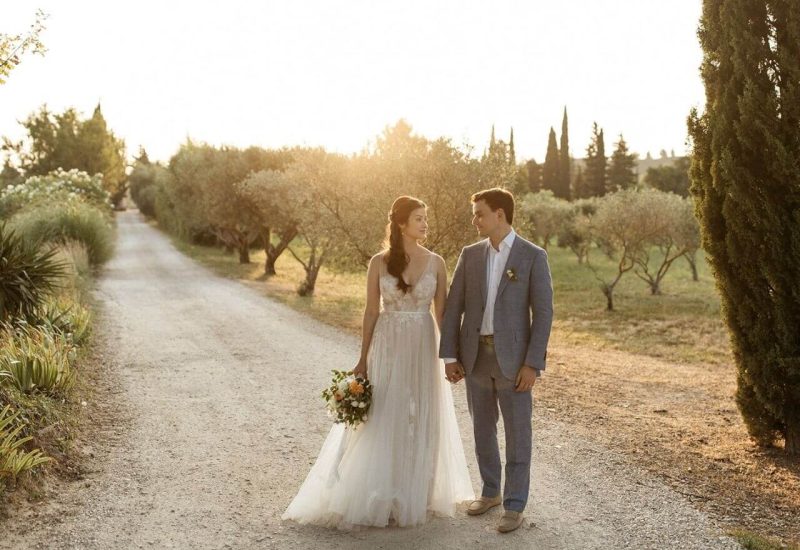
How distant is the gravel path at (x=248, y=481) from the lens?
4.48 m

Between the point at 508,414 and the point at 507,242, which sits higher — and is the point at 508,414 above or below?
below

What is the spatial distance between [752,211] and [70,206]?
86.2 feet

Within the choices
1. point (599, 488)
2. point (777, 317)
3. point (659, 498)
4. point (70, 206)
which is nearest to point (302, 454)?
point (599, 488)

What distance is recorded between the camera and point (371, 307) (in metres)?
4.77

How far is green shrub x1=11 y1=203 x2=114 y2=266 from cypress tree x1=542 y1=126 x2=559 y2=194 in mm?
46930

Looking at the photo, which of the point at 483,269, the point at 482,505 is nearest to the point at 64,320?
the point at 482,505

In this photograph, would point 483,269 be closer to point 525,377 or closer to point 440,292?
point 440,292

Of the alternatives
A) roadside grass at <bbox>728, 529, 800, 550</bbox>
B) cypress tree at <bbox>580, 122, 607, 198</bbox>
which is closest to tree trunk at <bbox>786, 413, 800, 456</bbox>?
roadside grass at <bbox>728, 529, 800, 550</bbox>

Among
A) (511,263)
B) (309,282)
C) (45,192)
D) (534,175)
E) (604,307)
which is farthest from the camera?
(534,175)

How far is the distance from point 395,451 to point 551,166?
63.9 m

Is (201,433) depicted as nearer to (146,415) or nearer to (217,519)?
(146,415)

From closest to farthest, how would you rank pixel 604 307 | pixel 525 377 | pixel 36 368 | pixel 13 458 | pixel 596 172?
pixel 525 377 → pixel 13 458 → pixel 36 368 → pixel 604 307 → pixel 596 172

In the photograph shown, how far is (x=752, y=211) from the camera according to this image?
6.10 meters

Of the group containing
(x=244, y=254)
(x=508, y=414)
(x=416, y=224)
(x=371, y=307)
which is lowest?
(x=508, y=414)
